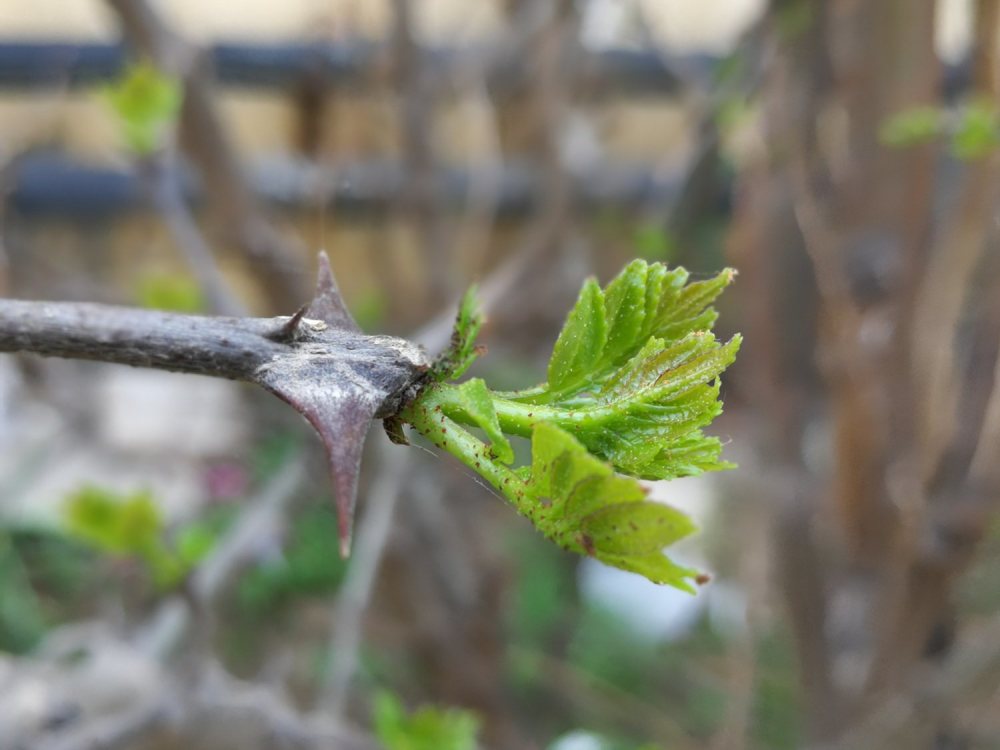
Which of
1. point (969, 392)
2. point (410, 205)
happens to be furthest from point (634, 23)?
point (969, 392)

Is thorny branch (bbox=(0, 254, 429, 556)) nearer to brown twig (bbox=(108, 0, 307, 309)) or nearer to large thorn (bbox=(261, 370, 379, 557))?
large thorn (bbox=(261, 370, 379, 557))

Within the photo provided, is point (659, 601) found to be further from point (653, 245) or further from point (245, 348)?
point (245, 348)

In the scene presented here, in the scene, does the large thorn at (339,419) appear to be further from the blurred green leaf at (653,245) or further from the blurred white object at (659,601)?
the blurred white object at (659,601)

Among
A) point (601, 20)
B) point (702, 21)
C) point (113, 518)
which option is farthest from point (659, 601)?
point (702, 21)

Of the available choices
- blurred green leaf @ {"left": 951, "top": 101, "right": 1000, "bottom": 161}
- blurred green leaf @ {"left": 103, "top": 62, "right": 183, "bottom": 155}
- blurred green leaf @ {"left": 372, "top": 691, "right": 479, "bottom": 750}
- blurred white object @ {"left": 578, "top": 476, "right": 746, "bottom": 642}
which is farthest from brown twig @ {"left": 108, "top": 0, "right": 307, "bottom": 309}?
blurred white object @ {"left": 578, "top": 476, "right": 746, "bottom": 642}

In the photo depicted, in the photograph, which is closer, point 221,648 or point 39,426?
point 221,648

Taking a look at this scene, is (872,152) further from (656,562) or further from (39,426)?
(39,426)

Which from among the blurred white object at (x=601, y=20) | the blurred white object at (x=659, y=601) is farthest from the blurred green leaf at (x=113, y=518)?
the blurred white object at (x=659, y=601)

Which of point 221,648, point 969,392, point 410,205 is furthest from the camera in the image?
point 221,648

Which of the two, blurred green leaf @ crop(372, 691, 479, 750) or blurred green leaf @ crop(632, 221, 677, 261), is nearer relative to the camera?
blurred green leaf @ crop(372, 691, 479, 750)
